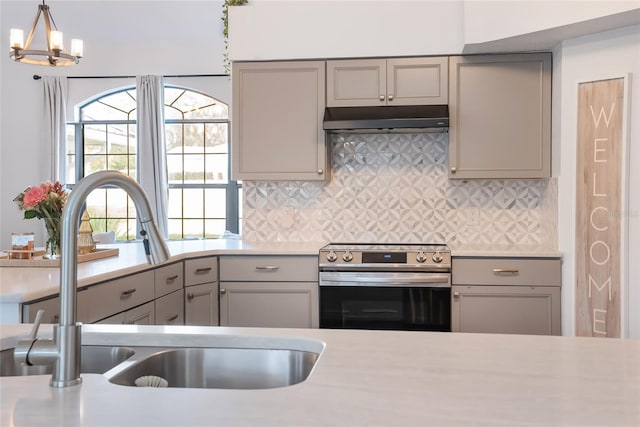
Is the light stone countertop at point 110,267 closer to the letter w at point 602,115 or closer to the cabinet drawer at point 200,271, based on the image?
the cabinet drawer at point 200,271

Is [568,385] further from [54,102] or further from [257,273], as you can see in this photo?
[54,102]

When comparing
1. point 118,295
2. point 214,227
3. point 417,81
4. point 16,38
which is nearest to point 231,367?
point 118,295

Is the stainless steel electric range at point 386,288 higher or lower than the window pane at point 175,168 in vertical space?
lower

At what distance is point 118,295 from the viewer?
→ 257 cm

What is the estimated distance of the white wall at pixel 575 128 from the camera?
9.99 feet

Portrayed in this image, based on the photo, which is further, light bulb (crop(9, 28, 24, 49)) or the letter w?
light bulb (crop(9, 28, 24, 49))

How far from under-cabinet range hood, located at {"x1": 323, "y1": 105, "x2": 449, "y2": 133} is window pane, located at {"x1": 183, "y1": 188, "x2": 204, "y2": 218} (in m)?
3.88

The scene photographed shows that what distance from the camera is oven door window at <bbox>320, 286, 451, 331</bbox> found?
3.43 meters

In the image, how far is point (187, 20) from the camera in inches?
253

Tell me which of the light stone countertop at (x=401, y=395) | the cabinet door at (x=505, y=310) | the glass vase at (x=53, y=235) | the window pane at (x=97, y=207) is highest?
the window pane at (x=97, y=207)

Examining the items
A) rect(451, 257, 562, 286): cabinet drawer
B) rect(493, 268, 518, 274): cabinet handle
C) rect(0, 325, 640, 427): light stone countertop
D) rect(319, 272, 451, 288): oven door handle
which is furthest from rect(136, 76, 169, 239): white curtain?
rect(0, 325, 640, 427): light stone countertop

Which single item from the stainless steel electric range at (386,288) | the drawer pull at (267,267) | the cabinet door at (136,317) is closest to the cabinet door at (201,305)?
the drawer pull at (267,267)

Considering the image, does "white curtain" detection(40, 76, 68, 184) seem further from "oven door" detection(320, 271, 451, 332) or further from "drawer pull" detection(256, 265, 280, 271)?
"oven door" detection(320, 271, 451, 332)

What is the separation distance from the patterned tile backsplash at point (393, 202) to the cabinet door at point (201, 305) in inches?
26.9
